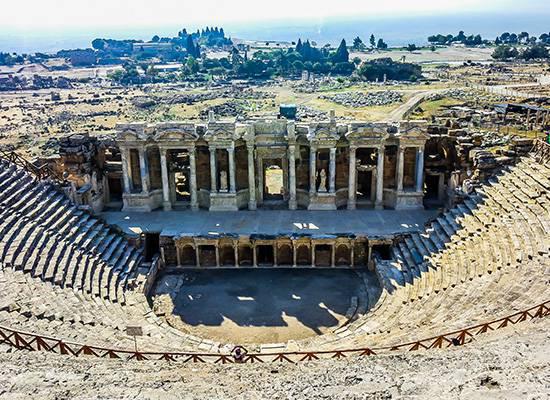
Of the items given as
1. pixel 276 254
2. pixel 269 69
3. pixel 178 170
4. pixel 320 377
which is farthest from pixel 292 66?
pixel 320 377

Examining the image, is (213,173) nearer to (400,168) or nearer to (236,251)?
(236,251)

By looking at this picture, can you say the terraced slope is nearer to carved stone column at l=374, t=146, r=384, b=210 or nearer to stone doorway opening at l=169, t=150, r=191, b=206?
stone doorway opening at l=169, t=150, r=191, b=206

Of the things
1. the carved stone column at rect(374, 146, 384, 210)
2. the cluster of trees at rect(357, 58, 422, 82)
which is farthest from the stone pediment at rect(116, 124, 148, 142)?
the cluster of trees at rect(357, 58, 422, 82)

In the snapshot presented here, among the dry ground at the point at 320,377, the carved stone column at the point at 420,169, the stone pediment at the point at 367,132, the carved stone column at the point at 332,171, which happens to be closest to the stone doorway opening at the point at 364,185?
the carved stone column at the point at 332,171

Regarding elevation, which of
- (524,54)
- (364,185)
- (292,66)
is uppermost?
(524,54)

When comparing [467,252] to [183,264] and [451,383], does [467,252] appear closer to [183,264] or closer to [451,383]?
[451,383]

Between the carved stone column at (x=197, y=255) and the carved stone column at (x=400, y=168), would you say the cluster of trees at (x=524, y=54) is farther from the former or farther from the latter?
the carved stone column at (x=197, y=255)
